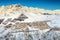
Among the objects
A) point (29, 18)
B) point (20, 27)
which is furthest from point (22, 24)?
point (29, 18)

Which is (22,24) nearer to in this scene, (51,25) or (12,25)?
(12,25)

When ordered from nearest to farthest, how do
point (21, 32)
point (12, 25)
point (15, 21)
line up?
point (21, 32) < point (12, 25) < point (15, 21)

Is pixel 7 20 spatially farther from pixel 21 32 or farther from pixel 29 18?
pixel 21 32

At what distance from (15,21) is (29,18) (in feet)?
0.93

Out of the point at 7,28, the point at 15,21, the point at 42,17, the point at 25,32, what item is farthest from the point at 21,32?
the point at 42,17

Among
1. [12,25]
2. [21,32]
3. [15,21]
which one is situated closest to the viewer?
[21,32]

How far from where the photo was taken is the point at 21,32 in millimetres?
3406

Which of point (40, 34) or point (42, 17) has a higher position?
point (42, 17)

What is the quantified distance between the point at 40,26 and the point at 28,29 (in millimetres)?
238

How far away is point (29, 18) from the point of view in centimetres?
406

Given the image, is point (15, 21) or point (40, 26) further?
point (15, 21)

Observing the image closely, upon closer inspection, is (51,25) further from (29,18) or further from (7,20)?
(7,20)

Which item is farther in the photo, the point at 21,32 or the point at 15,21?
the point at 15,21

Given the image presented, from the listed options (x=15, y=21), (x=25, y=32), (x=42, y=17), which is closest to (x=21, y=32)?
(x=25, y=32)
